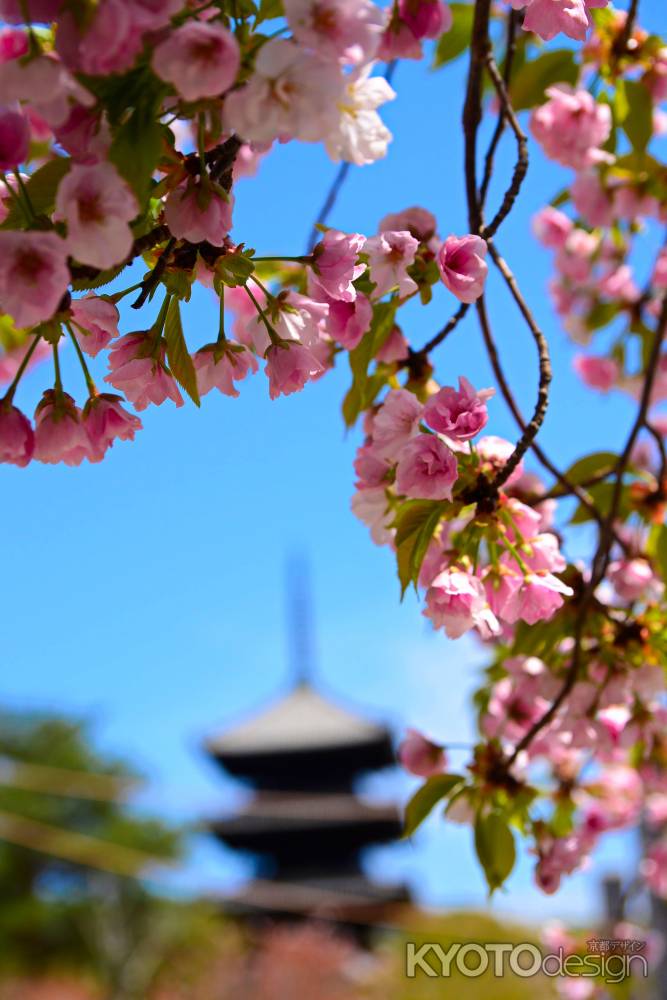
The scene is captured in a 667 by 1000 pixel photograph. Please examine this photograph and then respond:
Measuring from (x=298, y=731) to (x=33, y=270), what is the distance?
1609 cm

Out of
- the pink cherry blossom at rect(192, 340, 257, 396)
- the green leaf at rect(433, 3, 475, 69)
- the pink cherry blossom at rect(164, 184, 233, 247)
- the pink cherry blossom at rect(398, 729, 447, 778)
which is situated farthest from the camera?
the green leaf at rect(433, 3, 475, 69)

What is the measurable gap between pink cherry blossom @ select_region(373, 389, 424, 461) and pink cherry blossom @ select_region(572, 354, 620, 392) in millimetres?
974

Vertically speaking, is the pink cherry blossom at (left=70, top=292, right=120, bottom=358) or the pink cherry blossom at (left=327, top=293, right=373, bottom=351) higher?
the pink cherry blossom at (left=327, top=293, right=373, bottom=351)

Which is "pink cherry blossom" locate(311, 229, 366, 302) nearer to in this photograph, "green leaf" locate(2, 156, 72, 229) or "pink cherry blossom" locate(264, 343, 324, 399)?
"pink cherry blossom" locate(264, 343, 324, 399)

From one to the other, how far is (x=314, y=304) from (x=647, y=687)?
0.46 meters

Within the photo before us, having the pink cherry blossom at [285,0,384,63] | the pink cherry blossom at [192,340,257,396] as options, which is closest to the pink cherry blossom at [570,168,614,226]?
the pink cherry blossom at [192,340,257,396]

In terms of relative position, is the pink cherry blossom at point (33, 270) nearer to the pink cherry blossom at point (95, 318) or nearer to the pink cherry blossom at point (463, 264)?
the pink cherry blossom at point (95, 318)

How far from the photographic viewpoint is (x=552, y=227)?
1520mm

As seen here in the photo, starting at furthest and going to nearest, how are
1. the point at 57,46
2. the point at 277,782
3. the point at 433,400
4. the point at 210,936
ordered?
the point at 210,936 < the point at 277,782 < the point at 433,400 < the point at 57,46

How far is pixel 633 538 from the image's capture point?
1.00m

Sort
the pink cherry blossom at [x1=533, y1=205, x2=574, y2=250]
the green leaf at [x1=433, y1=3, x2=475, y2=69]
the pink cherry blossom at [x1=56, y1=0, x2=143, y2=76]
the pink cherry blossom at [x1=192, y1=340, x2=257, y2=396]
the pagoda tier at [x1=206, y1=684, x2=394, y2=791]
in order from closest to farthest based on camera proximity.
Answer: the pink cherry blossom at [x1=56, y1=0, x2=143, y2=76], the pink cherry blossom at [x1=192, y1=340, x2=257, y2=396], the green leaf at [x1=433, y1=3, x2=475, y2=69], the pink cherry blossom at [x1=533, y1=205, x2=574, y2=250], the pagoda tier at [x1=206, y1=684, x2=394, y2=791]

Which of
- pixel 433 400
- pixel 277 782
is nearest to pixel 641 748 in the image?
pixel 433 400

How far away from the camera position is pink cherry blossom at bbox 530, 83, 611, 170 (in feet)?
3.46

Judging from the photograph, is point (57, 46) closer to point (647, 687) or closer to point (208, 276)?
point (208, 276)
